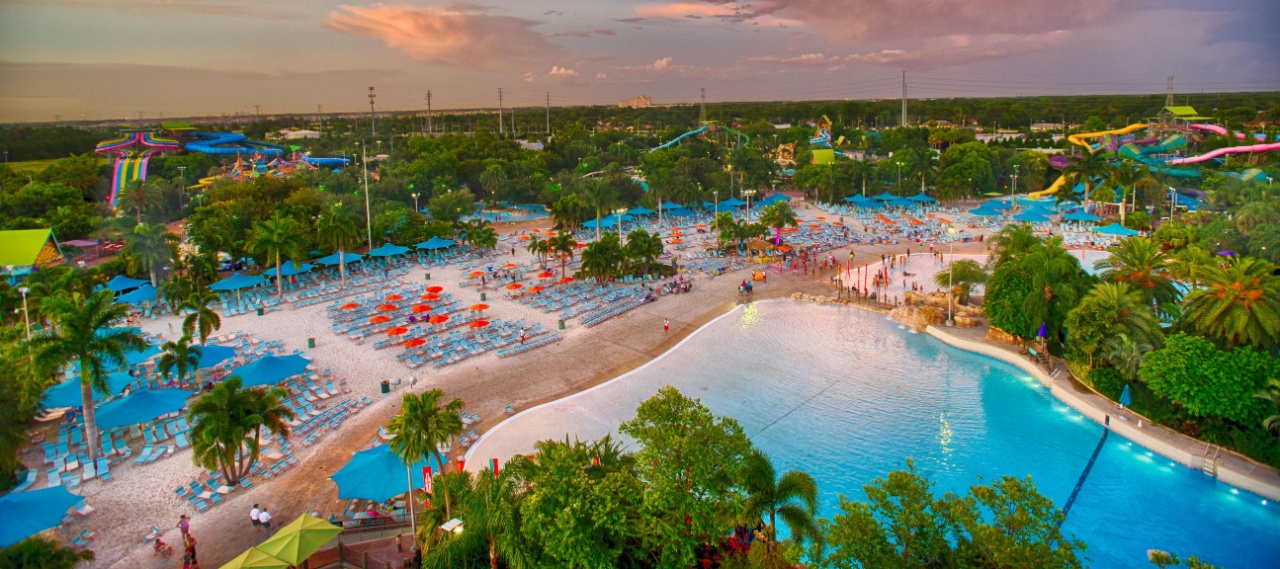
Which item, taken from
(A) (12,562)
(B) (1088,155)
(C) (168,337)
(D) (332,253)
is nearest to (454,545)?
(A) (12,562)

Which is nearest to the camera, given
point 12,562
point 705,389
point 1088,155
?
point 12,562

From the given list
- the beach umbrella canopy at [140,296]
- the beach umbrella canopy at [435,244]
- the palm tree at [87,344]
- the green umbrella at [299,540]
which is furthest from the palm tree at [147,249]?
the green umbrella at [299,540]

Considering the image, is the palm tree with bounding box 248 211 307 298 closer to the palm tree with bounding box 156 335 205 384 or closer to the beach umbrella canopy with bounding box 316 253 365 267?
the beach umbrella canopy with bounding box 316 253 365 267

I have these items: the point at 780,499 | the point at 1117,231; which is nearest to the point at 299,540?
the point at 780,499

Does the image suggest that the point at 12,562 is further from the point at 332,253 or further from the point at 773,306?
the point at 332,253

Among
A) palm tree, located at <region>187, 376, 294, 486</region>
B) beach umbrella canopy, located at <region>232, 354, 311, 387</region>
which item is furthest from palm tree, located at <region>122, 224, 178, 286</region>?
palm tree, located at <region>187, 376, 294, 486</region>

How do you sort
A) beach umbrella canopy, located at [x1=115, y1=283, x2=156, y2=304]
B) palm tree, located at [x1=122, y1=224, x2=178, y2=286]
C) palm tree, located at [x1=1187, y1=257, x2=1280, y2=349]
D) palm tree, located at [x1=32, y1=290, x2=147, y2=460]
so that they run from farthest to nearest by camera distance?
palm tree, located at [x1=122, y1=224, x2=178, y2=286], beach umbrella canopy, located at [x1=115, y1=283, x2=156, y2=304], palm tree, located at [x1=1187, y1=257, x2=1280, y2=349], palm tree, located at [x1=32, y1=290, x2=147, y2=460]
